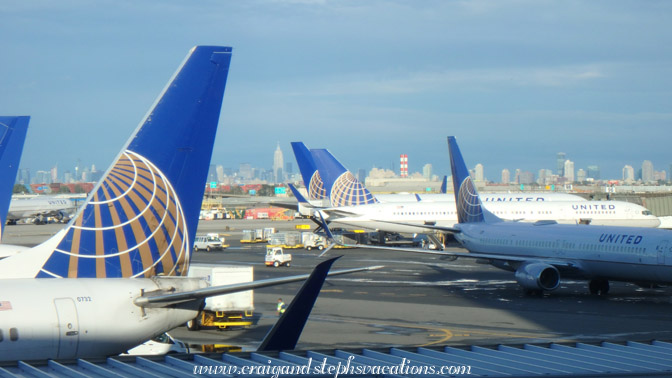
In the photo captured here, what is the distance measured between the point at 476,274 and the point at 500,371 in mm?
37959

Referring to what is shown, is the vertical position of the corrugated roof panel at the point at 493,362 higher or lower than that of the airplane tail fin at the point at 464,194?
lower

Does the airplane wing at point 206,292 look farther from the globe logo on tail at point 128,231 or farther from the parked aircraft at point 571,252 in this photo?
the parked aircraft at point 571,252

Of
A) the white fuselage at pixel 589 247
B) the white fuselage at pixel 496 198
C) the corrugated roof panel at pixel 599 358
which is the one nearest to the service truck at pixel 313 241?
the white fuselage at pixel 496 198

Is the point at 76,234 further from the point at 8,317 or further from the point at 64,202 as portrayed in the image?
the point at 64,202

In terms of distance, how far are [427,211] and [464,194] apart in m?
19.7

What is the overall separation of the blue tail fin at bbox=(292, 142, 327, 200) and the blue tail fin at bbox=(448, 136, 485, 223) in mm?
21684

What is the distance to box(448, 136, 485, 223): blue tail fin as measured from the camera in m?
44.7

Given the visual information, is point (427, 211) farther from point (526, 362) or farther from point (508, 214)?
point (526, 362)

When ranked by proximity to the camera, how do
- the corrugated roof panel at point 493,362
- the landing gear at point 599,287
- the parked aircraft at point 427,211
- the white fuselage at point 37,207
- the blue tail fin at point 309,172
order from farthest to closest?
1. the white fuselage at point 37,207
2. the blue tail fin at point 309,172
3. the parked aircraft at point 427,211
4. the landing gear at point 599,287
5. the corrugated roof panel at point 493,362

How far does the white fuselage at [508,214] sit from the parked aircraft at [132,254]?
47.8 meters

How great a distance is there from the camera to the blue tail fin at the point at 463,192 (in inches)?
1761

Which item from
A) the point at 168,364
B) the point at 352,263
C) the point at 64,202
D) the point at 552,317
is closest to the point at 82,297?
the point at 168,364

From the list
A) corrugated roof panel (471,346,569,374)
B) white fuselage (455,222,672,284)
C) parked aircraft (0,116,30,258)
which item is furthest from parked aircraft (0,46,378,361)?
white fuselage (455,222,672,284)

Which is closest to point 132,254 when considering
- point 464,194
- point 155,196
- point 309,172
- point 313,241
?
point 155,196
